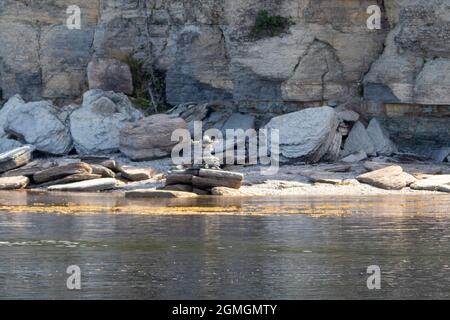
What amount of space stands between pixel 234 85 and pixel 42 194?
8633 millimetres

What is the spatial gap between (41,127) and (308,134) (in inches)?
315

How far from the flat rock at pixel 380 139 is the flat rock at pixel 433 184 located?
331 cm

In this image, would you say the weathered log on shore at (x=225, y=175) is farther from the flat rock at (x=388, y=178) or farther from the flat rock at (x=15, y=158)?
the flat rock at (x=15, y=158)

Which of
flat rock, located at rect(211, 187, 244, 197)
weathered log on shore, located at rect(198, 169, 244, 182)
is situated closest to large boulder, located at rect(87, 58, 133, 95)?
weathered log on shore, located at rect(198, 169, 244, 182)

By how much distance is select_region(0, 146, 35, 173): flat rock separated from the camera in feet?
110

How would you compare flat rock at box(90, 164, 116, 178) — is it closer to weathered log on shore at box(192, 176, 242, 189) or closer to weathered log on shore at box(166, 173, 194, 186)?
weathered log on shore at box(166, 173, 194, 186)

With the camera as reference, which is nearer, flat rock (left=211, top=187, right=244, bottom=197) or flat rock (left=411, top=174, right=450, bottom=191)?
flat rock (left=211, top=187, right=244, bottom=197)

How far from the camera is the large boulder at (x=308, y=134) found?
108 feet

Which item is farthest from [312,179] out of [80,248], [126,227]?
[80,248]

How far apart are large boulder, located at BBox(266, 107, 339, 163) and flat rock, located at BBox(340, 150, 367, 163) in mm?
583

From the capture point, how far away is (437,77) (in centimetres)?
3369

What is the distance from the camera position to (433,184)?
1188 inches

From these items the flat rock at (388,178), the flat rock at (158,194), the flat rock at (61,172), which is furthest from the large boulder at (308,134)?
the flat rock at (61,172)

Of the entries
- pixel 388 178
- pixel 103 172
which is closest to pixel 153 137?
pixel 103 172
